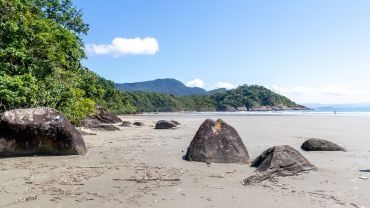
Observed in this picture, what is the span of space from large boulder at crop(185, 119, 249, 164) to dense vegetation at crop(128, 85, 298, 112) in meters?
141

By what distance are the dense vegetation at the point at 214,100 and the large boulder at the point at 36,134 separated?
13961cm

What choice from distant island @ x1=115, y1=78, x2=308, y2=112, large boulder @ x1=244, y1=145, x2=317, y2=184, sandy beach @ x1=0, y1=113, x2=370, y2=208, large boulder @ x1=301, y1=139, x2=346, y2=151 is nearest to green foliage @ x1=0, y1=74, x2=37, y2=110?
sandy beach @ x1=0, y1=113, x2=370, y2=208

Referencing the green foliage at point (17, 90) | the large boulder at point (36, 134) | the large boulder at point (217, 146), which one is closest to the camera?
the large boulder at point (217, 146)

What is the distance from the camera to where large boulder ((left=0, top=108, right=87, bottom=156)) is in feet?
39.1

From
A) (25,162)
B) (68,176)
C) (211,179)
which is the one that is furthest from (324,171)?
(25,162)

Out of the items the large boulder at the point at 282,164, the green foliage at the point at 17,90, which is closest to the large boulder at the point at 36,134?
the green foliage at the point at 17,90

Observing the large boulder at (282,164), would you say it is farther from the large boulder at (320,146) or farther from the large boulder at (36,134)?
the large boulder at (36,134)

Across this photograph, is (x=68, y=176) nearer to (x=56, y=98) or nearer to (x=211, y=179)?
(x=211, y=179)

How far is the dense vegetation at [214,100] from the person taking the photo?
164375mm

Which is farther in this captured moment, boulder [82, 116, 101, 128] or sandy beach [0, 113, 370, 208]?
boulder [82, 116, 101, 128]

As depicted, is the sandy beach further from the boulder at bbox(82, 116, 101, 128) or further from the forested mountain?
the boulder at bbox(82, 116, 101, 128)

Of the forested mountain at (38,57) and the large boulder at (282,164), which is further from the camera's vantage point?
the forested mountain at (38,57)

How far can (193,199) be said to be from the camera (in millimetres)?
6906

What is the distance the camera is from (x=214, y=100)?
184 meters
